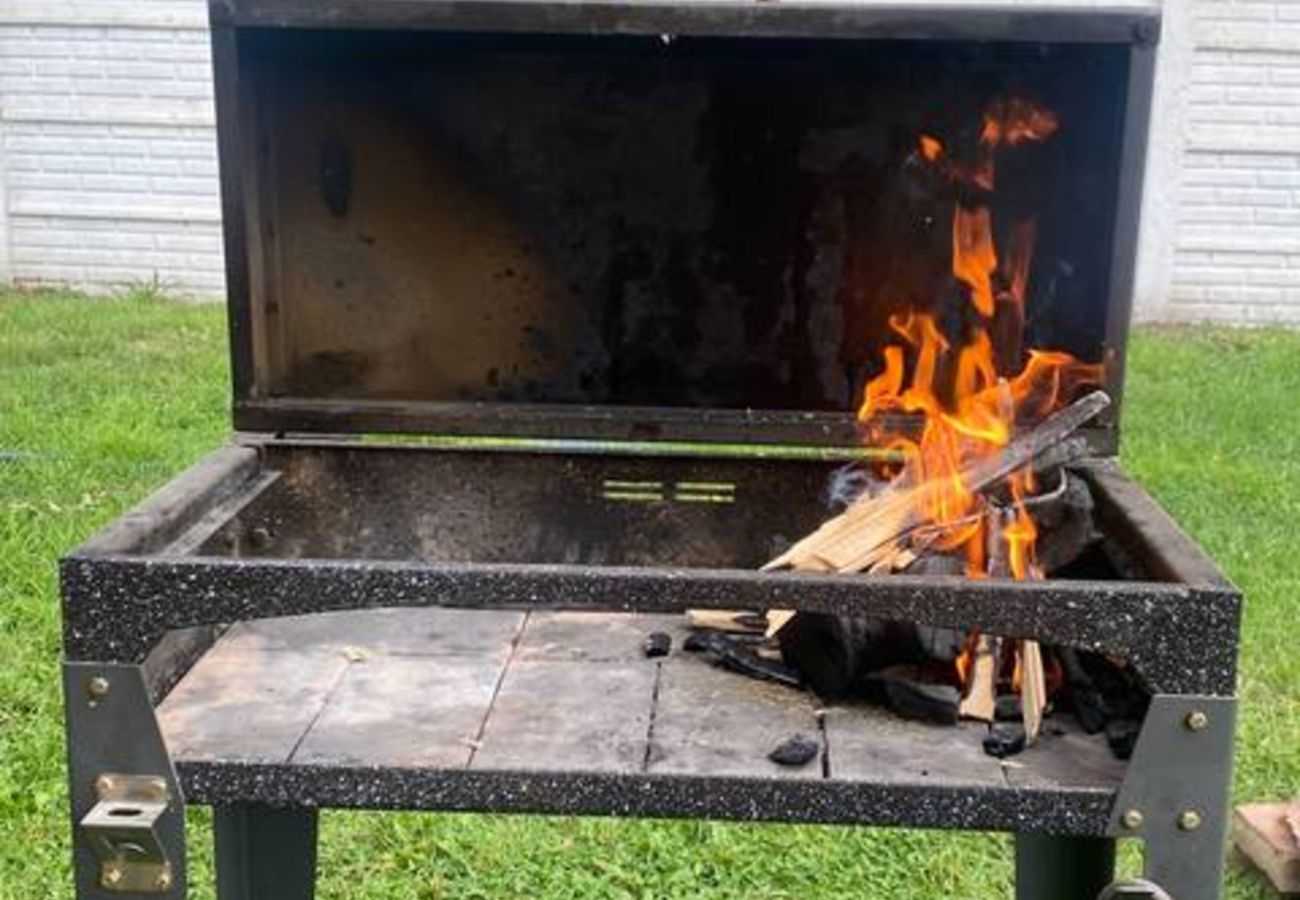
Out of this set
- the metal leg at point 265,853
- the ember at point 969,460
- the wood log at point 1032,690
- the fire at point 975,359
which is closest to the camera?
the wood log at point 1032,690

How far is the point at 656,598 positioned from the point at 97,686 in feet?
1.70

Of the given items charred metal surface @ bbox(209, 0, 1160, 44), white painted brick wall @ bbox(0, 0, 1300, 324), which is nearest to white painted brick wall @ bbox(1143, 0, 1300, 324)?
white painted brick wall @ bbox(0, 0, 1300, 324)

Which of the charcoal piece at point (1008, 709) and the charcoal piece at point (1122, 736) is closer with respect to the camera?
the charcoal piece at point (1122, 736)

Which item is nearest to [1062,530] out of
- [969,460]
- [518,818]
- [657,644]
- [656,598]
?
[969,460]

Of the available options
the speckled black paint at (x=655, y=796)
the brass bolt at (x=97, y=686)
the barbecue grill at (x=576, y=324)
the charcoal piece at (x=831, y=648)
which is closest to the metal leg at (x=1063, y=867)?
the barbecue grill at (x=576, y=324)

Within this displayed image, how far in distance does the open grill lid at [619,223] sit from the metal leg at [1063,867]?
0.59 m

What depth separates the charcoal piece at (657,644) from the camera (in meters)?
1.89


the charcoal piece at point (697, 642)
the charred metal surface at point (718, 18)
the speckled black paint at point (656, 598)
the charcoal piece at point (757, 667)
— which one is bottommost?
the charcoal piece at point (697, 642)

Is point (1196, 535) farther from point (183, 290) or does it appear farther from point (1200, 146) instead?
point (183, 290)

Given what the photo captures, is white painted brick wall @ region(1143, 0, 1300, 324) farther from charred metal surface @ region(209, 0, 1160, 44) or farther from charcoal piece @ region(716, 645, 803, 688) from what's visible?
charcoal piece @ region(716, 645, 803, 688)

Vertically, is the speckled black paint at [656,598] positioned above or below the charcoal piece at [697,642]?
above

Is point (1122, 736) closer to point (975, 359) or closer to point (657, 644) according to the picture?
point (657, 644)

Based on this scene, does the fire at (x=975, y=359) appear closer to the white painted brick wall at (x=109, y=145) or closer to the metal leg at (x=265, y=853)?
the metal leg at (x=265, y=853)

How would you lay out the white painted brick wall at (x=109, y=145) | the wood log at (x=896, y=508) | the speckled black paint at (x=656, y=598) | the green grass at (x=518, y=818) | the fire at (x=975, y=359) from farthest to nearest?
the white painted brick wall at (x=109, y=145)
the green grass at (x=518, y=818)
the fire at (x=975, y=359)
the wood log at (x=896, y=508)
the speckled black paint at (x=656, y=598)
